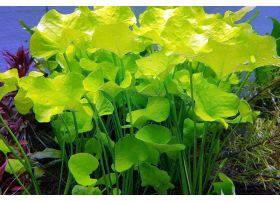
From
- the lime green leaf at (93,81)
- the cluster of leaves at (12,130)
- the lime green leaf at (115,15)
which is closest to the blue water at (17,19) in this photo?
the cluster of leaves at (12,130)

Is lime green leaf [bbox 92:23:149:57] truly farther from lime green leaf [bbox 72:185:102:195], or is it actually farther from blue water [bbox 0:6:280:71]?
blue water [bbox 0:6:280:71]

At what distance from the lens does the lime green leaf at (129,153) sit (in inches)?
21.5

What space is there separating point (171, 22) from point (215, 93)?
10 centimetres

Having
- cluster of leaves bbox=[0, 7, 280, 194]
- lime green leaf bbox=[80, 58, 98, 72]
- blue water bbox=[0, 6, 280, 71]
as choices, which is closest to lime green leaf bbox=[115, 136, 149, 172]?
cluster of leaves bbox=[0, 7, 280, 194]

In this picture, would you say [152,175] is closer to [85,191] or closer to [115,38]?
[85,191]

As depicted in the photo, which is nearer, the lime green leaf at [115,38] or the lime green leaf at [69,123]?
the lime green leaf at [115,38]

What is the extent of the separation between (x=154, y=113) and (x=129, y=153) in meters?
0.06

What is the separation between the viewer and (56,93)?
51 cm

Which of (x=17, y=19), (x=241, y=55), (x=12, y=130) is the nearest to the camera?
(x=241, y=55)

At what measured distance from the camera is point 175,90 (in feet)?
1.86

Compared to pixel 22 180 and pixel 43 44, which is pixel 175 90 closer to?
pixel 43 44

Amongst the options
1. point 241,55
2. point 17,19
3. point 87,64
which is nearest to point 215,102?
point 241,55

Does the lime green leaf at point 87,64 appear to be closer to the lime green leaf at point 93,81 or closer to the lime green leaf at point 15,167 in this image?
the lime green leaf at point 93,81
